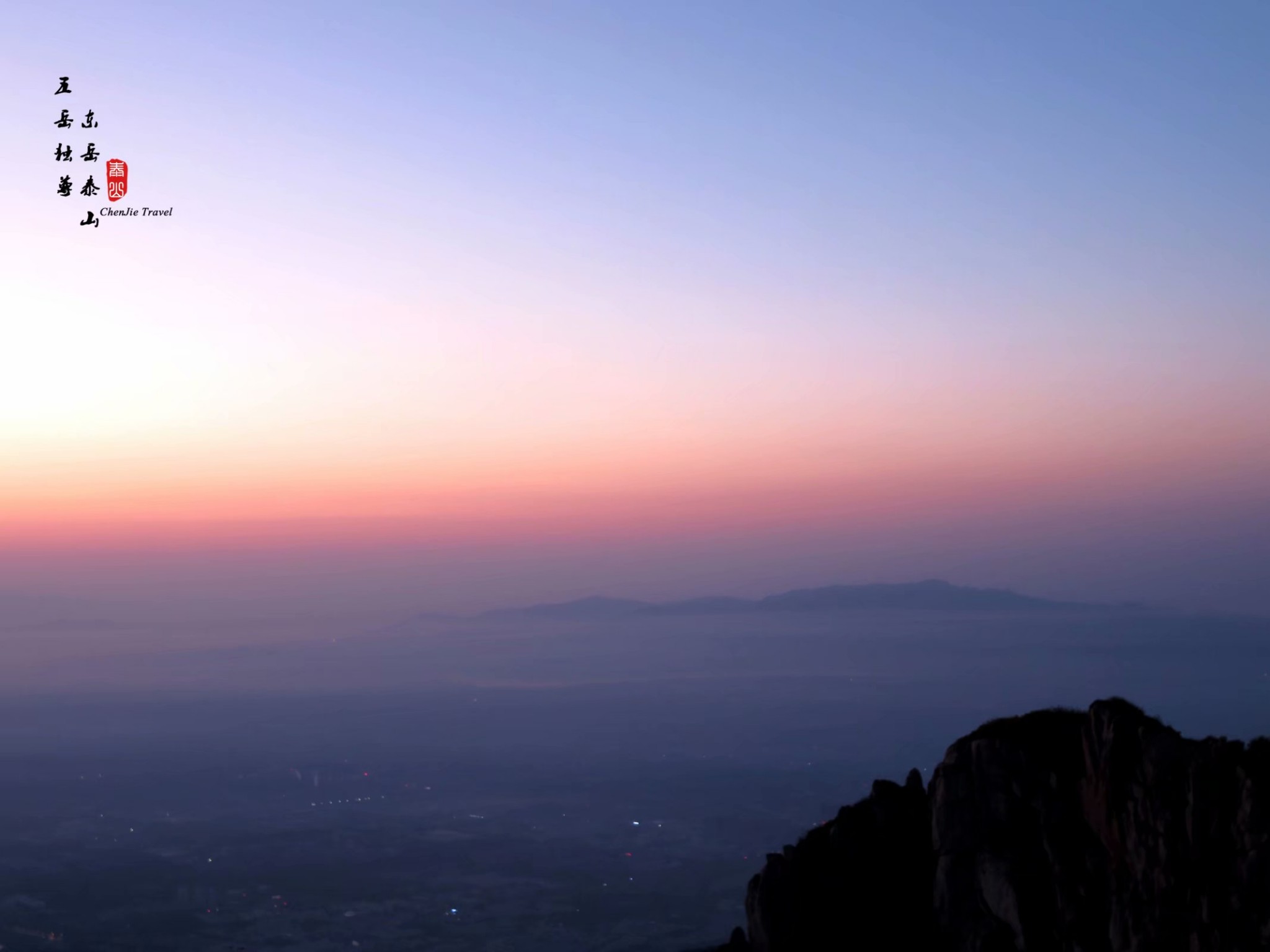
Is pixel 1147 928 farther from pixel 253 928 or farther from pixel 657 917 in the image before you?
pixel 253 928

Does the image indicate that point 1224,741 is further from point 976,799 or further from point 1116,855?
point 976,799

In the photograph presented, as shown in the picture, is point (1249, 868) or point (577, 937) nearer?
point (1249, 868)

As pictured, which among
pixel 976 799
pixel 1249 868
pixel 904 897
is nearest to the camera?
pixel 1249 868

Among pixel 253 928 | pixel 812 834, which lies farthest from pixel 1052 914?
pixel 253 928

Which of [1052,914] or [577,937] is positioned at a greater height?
[1052,914]

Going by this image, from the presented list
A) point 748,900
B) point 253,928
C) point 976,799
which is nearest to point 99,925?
point 253,928

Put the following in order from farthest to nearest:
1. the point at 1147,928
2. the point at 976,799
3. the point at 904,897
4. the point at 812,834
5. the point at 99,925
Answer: the point at 99,925
the point at 812,834
the point at 904,897
the point at 976,799
the point at 1147,928

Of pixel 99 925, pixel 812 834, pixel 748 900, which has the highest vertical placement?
pixel 812 834
